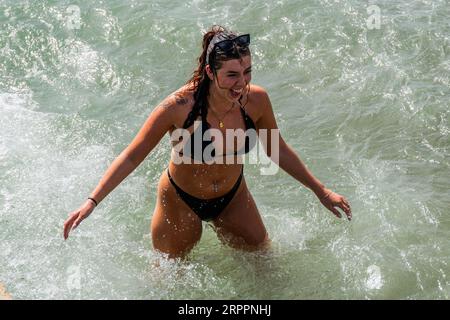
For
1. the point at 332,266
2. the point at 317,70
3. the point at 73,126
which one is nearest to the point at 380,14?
the point at 317,70

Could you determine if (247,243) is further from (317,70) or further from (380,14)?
(380,14)

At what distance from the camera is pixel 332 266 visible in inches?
220

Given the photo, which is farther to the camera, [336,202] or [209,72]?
[336,202]

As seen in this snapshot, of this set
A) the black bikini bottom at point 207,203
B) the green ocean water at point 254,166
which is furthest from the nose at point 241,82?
the green ocean water at point 254,166

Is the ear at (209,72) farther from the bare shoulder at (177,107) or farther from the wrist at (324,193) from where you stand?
the wrist at (324,193)

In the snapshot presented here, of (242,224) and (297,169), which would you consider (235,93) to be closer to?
(297,169)

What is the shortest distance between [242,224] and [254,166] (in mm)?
2081

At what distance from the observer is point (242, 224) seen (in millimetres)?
5195

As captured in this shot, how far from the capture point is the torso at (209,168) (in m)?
4.59

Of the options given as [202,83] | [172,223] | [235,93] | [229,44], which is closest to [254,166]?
[172,223]

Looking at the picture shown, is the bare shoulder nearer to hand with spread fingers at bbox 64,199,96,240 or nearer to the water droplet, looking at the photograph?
hand with spread fingers at bbox 64,199,96,240

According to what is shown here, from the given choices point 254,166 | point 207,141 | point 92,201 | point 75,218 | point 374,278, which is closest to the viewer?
point 75,218

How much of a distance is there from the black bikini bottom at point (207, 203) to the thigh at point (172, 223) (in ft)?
0.13

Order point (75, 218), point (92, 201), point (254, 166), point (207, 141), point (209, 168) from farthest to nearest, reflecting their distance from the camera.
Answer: point (254, 166), point (209, 168), point (207, 141), point (92, 201), point (75, 218)
